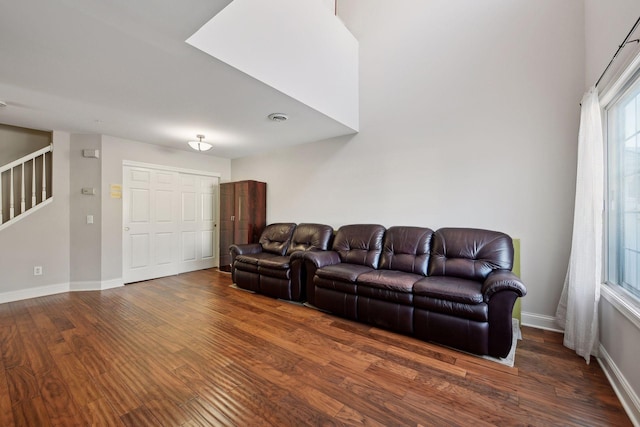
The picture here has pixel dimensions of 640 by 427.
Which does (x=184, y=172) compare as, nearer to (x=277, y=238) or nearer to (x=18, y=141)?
(x=18, y=141)

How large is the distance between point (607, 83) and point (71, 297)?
20.8 ft

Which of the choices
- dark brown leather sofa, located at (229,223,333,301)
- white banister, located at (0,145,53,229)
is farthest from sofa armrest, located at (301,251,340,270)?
white banister, located at (0,145,53,229)

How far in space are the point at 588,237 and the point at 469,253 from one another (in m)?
0.92

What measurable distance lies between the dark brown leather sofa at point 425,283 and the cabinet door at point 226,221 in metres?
Answer: 2.43

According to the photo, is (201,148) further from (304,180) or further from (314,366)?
(314,366)

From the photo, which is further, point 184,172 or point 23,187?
point 184,172

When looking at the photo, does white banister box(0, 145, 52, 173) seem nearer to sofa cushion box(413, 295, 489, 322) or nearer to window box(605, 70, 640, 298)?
sofa cushion box(413, 295, 489, 322)

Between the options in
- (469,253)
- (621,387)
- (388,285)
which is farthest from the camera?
(469,253)

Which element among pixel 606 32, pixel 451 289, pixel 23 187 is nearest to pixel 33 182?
pixel 23 187

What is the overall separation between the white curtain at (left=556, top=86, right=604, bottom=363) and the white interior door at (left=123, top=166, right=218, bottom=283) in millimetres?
5731

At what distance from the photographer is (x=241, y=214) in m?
5.04

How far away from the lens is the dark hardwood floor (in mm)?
1520

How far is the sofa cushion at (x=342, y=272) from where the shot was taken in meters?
2.90

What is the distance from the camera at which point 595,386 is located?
1.77 m
